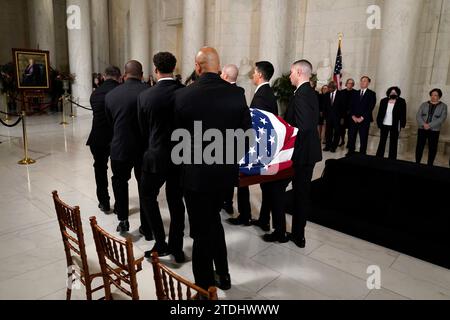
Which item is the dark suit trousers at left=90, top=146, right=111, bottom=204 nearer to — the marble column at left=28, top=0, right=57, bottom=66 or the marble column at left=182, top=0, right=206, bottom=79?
the marble column at left=182, top=0, right=206, bottom=79

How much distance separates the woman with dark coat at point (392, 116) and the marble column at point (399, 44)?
0.95 metres

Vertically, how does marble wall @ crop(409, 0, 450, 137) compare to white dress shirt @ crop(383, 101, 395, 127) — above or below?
above

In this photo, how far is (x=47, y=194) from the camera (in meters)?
5.74

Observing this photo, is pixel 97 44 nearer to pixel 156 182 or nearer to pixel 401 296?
pixel 156 182

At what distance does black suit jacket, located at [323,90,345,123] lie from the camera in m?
9.15

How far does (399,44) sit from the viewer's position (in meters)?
8.83

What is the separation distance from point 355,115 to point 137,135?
6.17 metres

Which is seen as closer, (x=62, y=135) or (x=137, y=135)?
(x=137, y=135)

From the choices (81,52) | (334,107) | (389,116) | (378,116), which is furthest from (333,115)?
(81,52)

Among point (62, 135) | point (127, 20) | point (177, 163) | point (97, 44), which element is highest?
point (127, 20)

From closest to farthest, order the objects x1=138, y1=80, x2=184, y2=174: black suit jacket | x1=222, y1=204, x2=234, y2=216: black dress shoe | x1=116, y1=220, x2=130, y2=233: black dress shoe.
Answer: x1=138, y1=80, x2=184, y2=174: black suit jacket
x1=116, y1=220, x2=130, y2=233: black dress shoe
x1=222, y1=204, x2=234, y2=216: black dress shoe

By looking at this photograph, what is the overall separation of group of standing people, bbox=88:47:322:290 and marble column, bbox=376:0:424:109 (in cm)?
609

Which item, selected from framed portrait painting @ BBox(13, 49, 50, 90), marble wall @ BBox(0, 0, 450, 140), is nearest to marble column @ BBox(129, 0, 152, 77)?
marble wall @ BBox(0, 0, 450, 140)

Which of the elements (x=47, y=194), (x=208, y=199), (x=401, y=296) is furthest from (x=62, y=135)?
(x=401, y=296)
